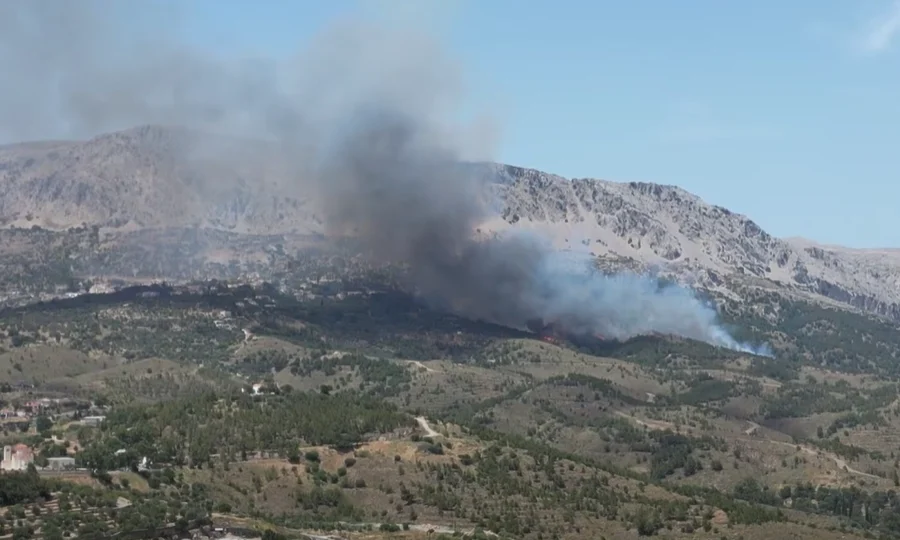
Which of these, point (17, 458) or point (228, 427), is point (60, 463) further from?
point (228, 427)

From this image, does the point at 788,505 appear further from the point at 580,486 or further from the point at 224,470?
the point at 224,470

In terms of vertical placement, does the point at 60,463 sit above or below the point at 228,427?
below

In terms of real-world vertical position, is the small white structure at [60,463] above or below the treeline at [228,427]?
below

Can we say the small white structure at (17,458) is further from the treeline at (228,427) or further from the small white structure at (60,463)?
the treeline at (228,427)

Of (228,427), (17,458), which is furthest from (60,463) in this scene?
(228,427)

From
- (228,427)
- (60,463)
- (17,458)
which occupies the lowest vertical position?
(17,458)

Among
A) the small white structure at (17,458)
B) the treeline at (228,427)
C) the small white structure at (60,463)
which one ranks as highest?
the treeline at (228,427)

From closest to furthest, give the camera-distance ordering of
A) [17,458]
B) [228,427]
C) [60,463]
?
1. [60,463]
2. [17,458]
3. [228,427]

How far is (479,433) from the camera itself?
497 feet

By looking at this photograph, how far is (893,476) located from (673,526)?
6337 cm

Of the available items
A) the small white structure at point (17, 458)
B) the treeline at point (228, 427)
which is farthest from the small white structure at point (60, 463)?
the small white structure at point (17, 458)

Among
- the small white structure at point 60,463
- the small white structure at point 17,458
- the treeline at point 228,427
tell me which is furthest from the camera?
the treeline at point 228,427

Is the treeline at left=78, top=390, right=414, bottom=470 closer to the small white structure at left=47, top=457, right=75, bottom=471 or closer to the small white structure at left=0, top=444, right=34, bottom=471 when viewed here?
the small white structure at left=47, top=457, right=75, bottom=471

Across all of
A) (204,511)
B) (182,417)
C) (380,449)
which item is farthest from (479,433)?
(204,511)
